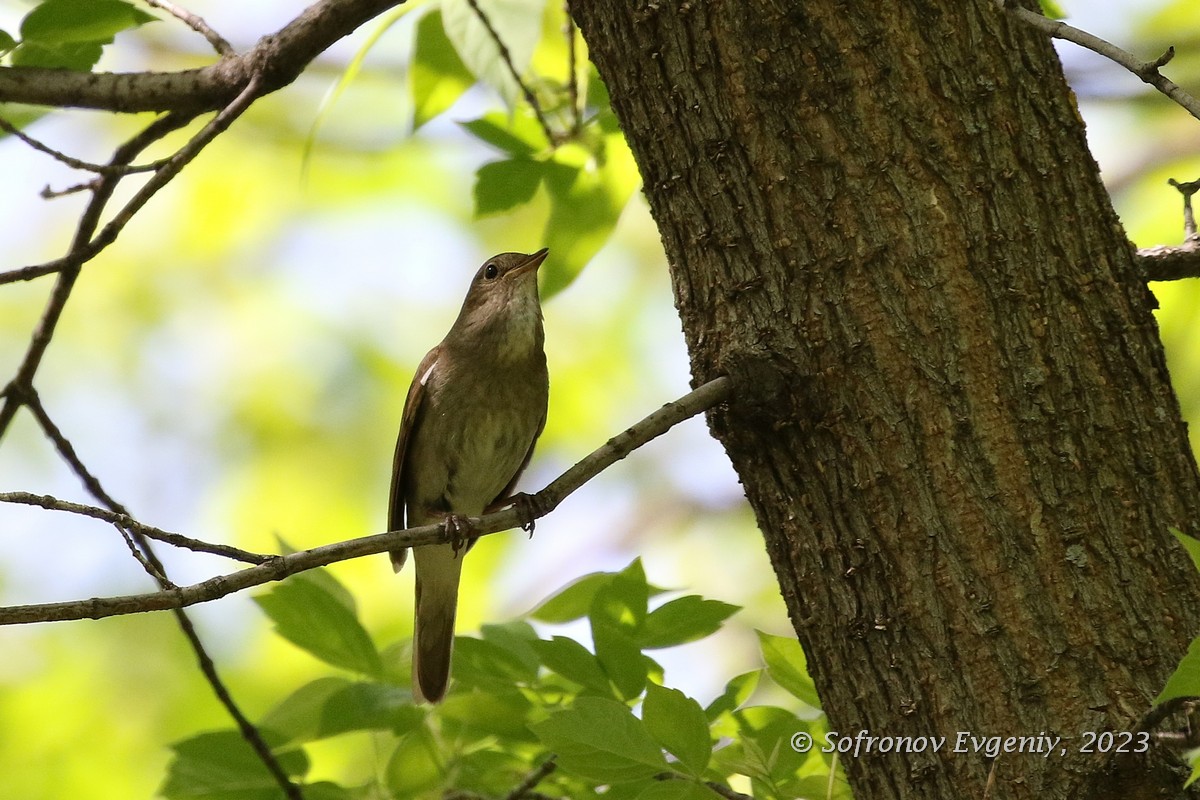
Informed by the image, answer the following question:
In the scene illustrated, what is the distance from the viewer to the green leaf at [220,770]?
2859 mm

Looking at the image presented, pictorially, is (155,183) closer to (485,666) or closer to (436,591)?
(485,666)

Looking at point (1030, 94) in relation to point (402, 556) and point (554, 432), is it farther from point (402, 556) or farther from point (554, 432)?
point (554, 432)

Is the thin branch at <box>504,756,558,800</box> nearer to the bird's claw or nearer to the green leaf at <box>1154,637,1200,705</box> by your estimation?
the bird's claw

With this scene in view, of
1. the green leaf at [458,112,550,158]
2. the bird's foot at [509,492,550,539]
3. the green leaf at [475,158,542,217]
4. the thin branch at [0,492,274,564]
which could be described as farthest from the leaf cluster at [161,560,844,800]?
the green leaf at [458,112,550,158]

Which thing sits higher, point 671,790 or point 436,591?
point 436,591

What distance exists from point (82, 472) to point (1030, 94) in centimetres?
241

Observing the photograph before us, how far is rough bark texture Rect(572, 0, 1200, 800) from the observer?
7.30ft

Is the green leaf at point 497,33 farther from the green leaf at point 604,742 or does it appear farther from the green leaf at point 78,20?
the green leaf at point 604,742

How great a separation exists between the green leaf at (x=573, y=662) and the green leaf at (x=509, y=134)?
139 centimetres

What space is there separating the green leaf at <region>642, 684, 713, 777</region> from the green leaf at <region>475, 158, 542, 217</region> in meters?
1.53

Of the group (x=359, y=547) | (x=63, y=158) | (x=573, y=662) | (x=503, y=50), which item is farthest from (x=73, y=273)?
(x=573, y=662)

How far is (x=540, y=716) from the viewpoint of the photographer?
2.88 m

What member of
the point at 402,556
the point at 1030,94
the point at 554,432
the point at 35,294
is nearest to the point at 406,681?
the point at 402,556

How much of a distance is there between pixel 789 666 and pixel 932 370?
2.53ft
